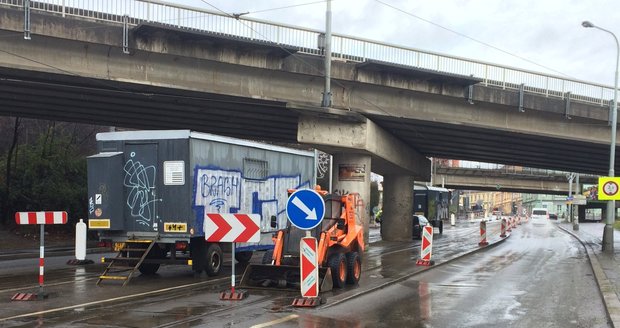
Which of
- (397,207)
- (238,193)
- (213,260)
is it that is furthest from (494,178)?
(213,260)

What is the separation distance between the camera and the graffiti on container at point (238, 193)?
14.1m

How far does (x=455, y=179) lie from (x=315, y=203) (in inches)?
2689

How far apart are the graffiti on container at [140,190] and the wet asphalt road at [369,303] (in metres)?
1.56

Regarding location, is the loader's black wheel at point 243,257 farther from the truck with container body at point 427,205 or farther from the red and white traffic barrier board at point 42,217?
the truck with container body at point 427,205

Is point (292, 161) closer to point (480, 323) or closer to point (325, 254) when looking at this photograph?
point (325, 254)

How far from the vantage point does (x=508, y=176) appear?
252 ft

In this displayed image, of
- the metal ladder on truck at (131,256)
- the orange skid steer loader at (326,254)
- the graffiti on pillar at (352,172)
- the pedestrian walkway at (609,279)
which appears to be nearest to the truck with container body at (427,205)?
the graffiti on pillar at (352,172)

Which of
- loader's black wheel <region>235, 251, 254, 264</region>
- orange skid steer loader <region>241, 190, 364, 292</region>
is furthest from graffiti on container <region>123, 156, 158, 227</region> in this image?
loader's black wheel <region>235, 251, 254, 264</region>

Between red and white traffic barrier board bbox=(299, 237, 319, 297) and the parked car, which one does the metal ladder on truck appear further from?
the parked car

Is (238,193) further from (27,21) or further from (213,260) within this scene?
(27,21)

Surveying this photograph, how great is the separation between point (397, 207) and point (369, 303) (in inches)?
880

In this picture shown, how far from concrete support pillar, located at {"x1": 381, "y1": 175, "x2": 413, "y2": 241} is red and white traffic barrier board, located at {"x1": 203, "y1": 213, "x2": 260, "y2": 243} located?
21.8 m

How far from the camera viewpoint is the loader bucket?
11.8 meters

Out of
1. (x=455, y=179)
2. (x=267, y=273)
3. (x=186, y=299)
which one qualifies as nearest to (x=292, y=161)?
(x=267, y=273)
